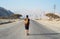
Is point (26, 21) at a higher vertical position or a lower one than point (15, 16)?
higher

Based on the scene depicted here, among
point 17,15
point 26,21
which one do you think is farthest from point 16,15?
point 26,21

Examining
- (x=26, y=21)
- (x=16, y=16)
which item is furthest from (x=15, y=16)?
(x=26, y=21)

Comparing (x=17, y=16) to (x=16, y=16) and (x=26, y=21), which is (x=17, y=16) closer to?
(x=16, y=16)

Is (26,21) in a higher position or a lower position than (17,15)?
higher

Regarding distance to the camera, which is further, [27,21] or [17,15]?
[17,15]

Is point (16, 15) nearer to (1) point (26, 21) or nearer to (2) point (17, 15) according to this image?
(2) point (17, 15)

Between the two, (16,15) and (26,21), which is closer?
(26,21)

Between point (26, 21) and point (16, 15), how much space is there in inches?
6871

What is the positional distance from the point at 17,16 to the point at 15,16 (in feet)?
9.41

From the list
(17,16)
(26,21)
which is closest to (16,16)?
(17,16)

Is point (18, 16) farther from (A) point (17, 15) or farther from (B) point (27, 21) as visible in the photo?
(B) point (27, 21)

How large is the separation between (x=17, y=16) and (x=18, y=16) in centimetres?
104

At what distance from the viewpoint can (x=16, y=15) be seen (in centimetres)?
19338

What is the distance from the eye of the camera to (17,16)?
7726 inches
